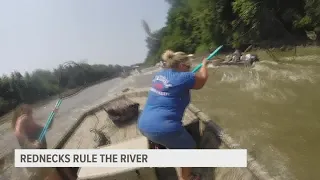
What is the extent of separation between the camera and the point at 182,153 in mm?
3328

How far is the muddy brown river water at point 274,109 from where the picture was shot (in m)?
6.09

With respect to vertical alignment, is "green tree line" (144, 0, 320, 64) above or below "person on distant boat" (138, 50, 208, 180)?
above

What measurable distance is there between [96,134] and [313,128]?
455cm

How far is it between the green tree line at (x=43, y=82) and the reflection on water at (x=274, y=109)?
71.6 feet

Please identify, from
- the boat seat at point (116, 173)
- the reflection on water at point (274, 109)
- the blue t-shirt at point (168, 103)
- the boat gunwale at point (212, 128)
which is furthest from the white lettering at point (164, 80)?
the reflection on water at point (274, 109)

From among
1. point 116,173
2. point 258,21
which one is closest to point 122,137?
point 116,173

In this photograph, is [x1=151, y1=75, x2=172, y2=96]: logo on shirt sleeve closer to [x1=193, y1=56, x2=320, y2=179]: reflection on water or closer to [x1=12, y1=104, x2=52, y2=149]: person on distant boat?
[x1=12, y1=104, x2=52, y2=149]: person on distant boat

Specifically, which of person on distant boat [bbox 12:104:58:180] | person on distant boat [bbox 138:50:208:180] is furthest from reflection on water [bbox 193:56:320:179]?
person on distant boat [bbox 12:104:58:180]

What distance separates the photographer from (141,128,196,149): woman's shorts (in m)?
3.21

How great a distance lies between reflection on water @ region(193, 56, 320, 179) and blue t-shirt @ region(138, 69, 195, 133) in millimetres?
1759

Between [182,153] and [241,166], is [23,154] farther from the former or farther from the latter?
[241,166]

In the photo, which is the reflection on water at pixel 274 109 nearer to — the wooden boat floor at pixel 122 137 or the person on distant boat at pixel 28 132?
the wooden boat floor at pixel 122 137

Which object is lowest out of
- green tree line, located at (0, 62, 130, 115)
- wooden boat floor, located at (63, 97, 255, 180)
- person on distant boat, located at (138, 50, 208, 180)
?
green tree line, located at (0, 62, 130, 115)

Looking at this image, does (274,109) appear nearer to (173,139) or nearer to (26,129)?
(173,139)
